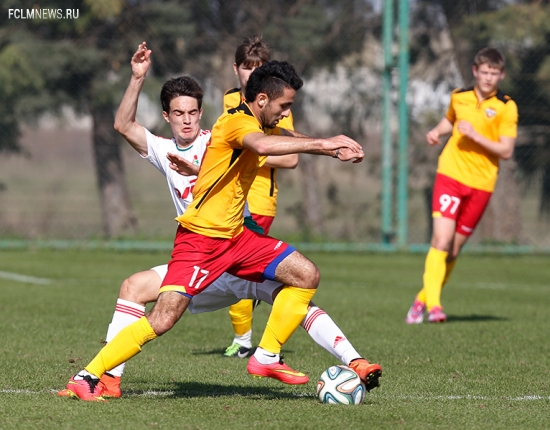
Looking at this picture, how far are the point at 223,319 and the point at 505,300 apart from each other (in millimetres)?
3454

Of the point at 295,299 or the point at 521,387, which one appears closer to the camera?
the point at 295,299

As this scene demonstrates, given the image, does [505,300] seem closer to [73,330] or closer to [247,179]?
[73,330]

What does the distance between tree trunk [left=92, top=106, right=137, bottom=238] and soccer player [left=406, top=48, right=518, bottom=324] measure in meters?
7.83

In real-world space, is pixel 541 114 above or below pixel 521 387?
above

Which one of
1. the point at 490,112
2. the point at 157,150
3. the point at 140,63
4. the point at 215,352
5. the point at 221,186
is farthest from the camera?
the point at 490,112

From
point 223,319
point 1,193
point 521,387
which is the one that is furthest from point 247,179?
point 1,193

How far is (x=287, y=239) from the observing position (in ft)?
51.3

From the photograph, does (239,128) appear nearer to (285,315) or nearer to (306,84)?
(285,315)

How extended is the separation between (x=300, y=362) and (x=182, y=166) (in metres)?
1.86

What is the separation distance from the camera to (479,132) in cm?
890

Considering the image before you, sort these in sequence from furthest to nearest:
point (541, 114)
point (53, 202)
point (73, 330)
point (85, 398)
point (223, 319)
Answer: point (53, 202), point (541, 114), point (223, 319), point (73, 330), point (85, 398)

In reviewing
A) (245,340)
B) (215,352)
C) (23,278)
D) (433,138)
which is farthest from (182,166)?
(23,278)

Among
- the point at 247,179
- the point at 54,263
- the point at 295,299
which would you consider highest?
the point at 247,179

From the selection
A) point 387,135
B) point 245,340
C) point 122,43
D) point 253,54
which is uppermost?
point 122,43
